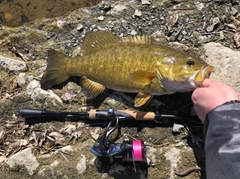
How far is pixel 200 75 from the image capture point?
3.35 meters

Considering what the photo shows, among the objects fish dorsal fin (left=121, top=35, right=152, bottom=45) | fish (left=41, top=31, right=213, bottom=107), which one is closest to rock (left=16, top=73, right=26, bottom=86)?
fish (left=41, top=31, right=213, bottom=107)

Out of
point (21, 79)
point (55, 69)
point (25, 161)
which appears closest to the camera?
point (25, 161)

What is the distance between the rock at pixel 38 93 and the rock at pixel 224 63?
6.11ft

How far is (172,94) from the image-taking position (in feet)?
13.0

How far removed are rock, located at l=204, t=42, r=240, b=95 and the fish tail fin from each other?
5.53 ft

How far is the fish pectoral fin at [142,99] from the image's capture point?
149 inches

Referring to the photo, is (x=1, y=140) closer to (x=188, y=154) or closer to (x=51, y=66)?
(x=51, y=66)

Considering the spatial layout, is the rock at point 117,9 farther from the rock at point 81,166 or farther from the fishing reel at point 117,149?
the rock at point 81,166

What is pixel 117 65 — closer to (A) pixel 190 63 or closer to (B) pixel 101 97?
(B) pixel 101 97

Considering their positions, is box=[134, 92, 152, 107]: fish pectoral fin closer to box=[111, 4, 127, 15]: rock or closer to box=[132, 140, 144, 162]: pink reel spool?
box=[132, 140, 144, 162]: pink reel spool

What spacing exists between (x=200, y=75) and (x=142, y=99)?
0.73m

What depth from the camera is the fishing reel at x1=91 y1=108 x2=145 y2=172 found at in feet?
11.8

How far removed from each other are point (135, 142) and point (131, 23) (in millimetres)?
1576

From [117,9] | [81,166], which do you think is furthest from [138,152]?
[117,9]
